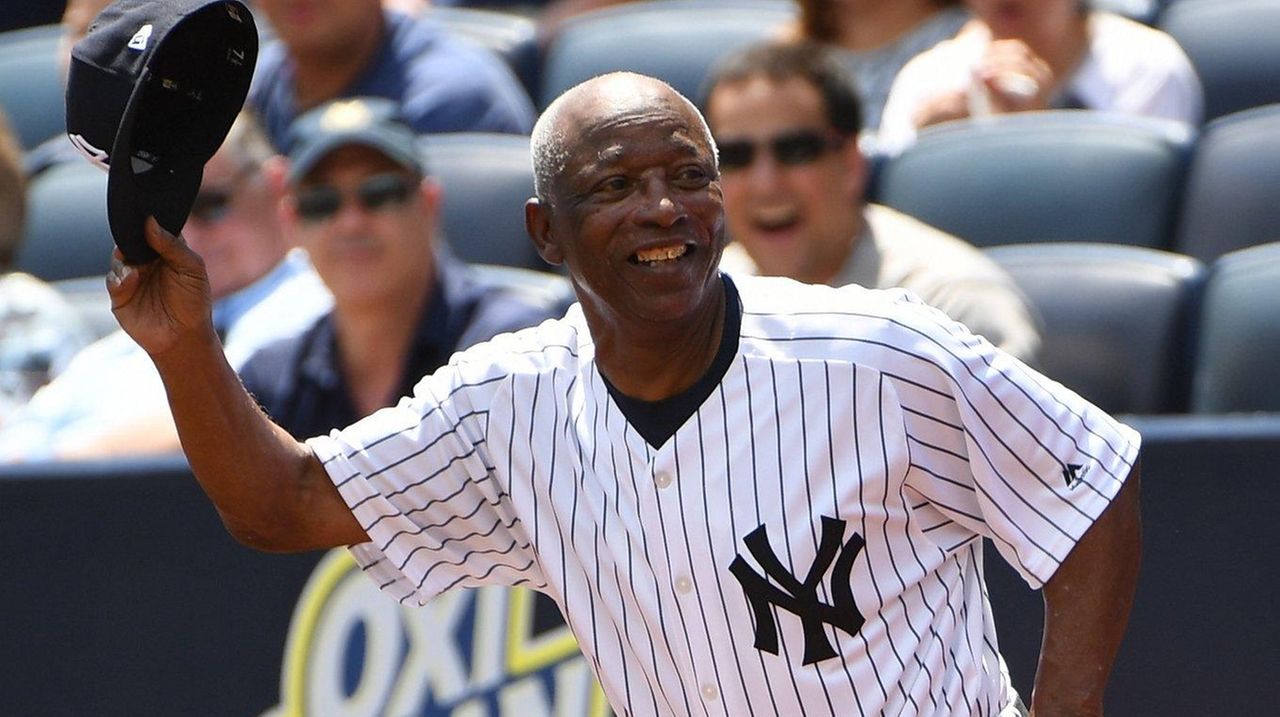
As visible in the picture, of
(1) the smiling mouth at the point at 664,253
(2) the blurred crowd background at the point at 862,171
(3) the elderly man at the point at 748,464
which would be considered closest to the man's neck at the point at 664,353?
(3) the elderly man at the point at 748,464

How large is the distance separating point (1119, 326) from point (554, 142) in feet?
7.32

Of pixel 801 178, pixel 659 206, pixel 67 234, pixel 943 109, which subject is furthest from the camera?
pixel 67 234

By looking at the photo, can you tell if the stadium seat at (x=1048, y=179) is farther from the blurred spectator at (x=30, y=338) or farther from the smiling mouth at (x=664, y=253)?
the smiling mouth at (x=664, y=253)

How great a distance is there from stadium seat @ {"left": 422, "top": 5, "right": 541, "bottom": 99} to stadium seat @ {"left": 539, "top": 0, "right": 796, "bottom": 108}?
125 mm

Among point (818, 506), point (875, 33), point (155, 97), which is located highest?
point (155, 97)

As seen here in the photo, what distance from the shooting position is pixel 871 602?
2363mm

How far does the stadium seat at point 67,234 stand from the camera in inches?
218

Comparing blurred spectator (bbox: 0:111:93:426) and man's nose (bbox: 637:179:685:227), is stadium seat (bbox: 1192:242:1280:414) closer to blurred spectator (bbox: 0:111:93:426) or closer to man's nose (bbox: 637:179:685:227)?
man's nose (bbox: 637:179:685:227)

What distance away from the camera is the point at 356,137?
4.28m

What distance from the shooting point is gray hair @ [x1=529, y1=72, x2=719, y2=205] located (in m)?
2.38

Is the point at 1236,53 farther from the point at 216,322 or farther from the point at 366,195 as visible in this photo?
the point at 216,322

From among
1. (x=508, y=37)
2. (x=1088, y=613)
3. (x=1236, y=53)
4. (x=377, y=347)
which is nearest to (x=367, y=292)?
(x=377, y=347)

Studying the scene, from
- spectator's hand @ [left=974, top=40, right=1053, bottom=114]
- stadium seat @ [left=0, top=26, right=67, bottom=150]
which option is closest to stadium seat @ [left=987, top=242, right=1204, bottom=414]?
spectator's hand @ [left=974, top=40, right=1053, bottom=114]

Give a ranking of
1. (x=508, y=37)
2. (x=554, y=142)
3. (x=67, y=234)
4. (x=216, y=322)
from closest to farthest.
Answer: (x=554, y=142), (x=216, y=322), (x=67, y=234), (x=508, y=37)
